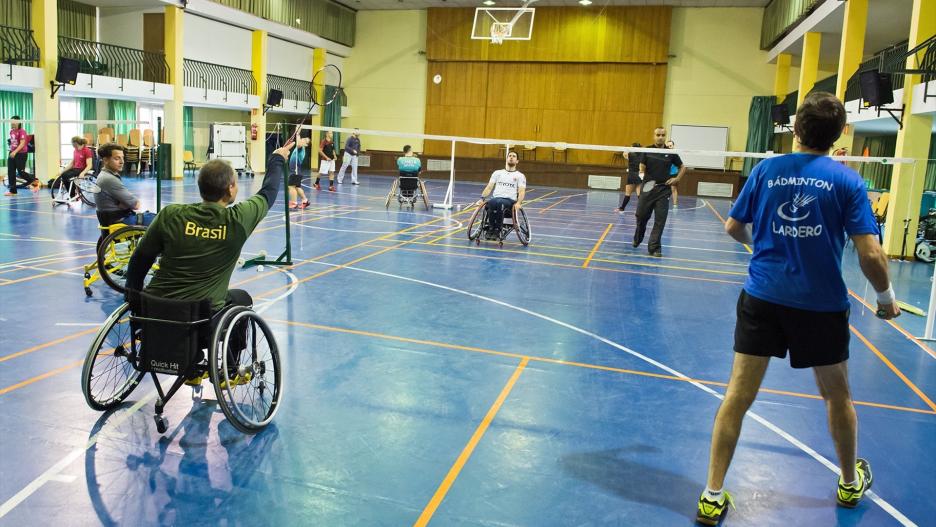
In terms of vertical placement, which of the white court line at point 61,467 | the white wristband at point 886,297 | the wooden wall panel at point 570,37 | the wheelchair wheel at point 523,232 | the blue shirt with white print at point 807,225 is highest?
the wooden wall panel at point 570,37

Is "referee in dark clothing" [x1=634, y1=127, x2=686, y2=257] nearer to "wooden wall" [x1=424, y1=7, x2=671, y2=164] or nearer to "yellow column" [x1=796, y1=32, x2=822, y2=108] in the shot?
"yellow column" [x1=796, y1=32, x2=822, y2=108]

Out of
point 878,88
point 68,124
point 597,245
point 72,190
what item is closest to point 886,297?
point 597,245

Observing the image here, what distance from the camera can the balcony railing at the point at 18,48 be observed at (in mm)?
16250

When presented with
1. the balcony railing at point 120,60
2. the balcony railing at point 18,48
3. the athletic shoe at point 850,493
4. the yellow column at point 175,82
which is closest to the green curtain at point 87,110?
the balcony railing at point 120,60

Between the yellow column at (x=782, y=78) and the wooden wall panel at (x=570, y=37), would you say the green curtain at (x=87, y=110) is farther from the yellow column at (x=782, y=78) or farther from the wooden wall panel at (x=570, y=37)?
the yellow column at (x=782, y=78)

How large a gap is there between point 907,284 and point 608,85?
20.3 metres

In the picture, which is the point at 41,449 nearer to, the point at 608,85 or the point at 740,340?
the point at 740,340

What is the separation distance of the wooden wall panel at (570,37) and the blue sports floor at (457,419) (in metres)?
21.5

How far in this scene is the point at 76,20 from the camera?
825 inches

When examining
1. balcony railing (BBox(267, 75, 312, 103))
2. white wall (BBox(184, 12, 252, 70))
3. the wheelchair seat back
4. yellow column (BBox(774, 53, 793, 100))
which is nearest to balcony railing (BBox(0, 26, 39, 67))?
white wall (BBox(184, 12, 252, 70))

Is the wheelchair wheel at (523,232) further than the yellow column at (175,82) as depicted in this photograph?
No

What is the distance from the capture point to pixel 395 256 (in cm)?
895

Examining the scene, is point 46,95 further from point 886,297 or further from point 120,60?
point 886,297

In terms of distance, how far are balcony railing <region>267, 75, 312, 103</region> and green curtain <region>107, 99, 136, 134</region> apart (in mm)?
5102
